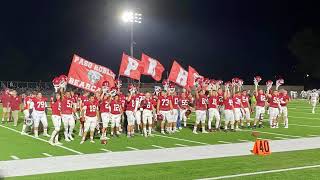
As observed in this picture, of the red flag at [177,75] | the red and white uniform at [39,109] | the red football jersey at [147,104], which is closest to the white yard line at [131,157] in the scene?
the red football jersey at [147,104]

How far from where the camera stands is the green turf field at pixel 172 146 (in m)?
10.6

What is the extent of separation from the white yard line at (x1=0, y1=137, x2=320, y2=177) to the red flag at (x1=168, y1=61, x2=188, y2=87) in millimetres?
9819

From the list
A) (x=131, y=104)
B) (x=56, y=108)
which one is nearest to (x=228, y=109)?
(x=131, y=104)

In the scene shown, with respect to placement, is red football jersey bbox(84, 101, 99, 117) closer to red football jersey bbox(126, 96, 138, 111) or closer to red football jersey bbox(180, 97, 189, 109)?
red football jersey bbox(126, 96, 138, 111)

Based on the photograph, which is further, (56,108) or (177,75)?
(177,75)

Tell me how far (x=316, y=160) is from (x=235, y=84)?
971 centimetres

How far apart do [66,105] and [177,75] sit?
33.8 feet

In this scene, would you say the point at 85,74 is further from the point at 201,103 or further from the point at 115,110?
the point at 201,103

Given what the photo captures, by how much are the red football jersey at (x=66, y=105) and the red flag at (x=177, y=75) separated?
9608 mm

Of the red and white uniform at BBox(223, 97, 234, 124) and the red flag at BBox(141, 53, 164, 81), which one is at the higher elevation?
the red flag at BBox(141, 53, 164, 81)

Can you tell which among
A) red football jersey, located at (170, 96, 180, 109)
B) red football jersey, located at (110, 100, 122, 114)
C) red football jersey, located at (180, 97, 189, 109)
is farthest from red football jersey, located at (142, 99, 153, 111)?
red football jersey, located at (180, 97, 189, 109)

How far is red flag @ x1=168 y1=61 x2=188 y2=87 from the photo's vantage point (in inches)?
998

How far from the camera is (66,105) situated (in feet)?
53.1

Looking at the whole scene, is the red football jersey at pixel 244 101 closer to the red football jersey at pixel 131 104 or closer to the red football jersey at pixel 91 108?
the red football jersey at pixel 131 104
